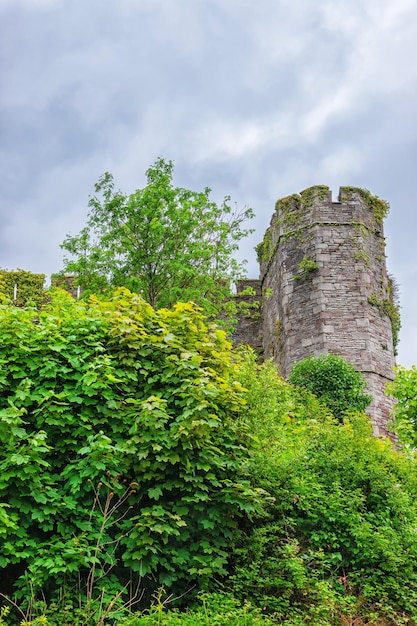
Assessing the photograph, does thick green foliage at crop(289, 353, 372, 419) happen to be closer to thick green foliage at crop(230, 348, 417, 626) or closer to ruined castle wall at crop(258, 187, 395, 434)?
ruined castle wall at crop(258, 187, 395, 434)

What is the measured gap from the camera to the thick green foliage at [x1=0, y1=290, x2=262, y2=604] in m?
6.71

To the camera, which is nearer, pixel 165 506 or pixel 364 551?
pixel 165 506

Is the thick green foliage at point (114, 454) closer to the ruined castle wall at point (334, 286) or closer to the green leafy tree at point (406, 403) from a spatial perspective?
the green leafy tree at point (406, 403)

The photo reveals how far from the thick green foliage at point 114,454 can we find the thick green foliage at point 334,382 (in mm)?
8979

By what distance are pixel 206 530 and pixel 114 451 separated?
1.27 meters

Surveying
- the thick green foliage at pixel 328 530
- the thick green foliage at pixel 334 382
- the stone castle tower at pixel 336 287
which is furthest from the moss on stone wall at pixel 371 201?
the thick green foliage at pixel 328 530

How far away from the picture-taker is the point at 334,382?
661 inches

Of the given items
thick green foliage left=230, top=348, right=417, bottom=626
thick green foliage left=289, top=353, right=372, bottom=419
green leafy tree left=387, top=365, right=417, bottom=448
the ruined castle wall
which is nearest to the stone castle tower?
the ruined castle wall

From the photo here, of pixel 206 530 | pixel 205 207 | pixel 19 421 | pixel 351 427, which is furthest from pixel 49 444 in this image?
pixel 205 207

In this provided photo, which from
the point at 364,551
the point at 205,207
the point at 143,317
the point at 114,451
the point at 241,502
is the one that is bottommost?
the point at 364,551

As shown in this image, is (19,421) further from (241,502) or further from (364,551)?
(364,551)

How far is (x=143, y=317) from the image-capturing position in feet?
26.5

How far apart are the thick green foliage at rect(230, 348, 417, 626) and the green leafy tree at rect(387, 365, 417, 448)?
18.0ft

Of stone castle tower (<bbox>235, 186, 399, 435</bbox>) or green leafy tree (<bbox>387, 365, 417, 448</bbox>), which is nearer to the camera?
green leafy tree (<bbox>387, 365, 417, 448</bbox>)
